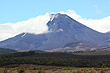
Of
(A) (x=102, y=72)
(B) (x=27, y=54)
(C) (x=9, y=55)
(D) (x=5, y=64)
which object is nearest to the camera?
(A) (x=102, y=72)

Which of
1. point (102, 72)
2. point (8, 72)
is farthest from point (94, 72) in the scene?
point (8, 72)

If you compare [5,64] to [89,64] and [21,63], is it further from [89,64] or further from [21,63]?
[89,64]

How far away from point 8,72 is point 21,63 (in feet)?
163

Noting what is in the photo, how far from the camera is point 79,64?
97438 mm

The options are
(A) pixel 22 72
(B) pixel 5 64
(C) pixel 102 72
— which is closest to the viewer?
(C) pixel 102 72

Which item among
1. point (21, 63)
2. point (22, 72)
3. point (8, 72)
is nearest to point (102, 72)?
point (22, 72)

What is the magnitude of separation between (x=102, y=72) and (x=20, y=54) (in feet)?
420

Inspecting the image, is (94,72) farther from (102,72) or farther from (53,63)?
(53,63)

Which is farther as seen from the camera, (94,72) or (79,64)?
(79,64)

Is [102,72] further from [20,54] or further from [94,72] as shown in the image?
[20,54]

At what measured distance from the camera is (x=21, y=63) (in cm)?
9856

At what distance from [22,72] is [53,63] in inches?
2019

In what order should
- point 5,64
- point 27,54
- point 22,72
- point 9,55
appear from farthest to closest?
point 27,54 → point 9,55 → point 5,64 → point 22,72

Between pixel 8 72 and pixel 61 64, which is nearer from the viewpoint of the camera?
pixel 8 72
